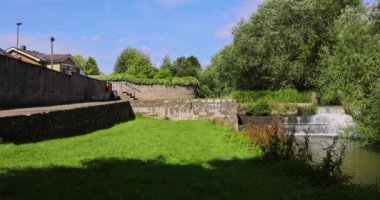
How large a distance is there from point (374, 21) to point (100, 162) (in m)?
19.3

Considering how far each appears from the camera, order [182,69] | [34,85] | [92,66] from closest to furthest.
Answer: [34,85] → [182,69] → [92,66]

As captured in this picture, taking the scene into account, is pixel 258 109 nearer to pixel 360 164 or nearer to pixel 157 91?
pixel 157 91

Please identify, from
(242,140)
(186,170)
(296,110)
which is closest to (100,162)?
(186,170)

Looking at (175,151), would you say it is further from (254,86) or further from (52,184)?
(254,86)

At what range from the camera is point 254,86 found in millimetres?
42406

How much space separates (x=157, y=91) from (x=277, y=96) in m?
11.8

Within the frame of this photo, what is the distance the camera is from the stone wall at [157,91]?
40537 millimetres

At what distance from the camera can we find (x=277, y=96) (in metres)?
36.1

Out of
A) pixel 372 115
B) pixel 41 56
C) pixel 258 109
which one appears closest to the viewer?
pixel 372 115

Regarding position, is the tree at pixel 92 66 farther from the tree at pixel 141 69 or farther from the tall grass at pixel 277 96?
the tall grass at pixel 277 96

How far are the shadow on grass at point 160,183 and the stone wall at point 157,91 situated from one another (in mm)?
30190

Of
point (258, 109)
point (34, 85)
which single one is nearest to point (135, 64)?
point (258, 109)

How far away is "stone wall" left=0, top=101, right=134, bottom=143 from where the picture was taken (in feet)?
33.1

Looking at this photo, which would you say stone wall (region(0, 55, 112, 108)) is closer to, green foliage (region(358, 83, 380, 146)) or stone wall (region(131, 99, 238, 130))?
stone wall (region(131, 99, 238, 130))
